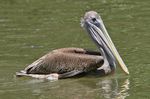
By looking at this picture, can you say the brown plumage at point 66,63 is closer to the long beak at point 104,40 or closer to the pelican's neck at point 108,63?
the pelican's neck at point 108,63

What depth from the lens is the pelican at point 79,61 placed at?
11.4 meters

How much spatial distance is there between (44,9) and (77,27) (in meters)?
2.29

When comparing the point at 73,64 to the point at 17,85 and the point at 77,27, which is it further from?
the point at 77,27

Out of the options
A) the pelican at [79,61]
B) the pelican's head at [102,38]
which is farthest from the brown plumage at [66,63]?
the pelican's head at [102,38]

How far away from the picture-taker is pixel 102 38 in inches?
462

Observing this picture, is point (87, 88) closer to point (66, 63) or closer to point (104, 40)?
point (66, 63)

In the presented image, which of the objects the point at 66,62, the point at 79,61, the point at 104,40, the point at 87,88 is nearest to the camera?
the point at 87,88

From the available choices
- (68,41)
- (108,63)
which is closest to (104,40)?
(108,63)

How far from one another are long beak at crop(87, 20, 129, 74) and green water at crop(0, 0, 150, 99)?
0.90 ft

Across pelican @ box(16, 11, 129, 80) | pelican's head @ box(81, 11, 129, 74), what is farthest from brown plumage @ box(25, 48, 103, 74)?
pelican's head @ box(81, 11, 129, 74)

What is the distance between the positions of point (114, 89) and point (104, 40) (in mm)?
1193

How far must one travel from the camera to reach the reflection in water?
10391mm

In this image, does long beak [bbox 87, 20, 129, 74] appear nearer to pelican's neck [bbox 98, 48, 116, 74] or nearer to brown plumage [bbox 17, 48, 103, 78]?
pelican's neck [bbox 98, 48, 116, 74]

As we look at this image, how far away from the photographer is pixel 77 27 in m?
14.8
